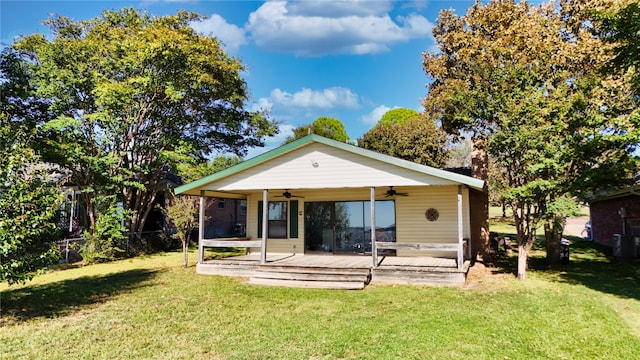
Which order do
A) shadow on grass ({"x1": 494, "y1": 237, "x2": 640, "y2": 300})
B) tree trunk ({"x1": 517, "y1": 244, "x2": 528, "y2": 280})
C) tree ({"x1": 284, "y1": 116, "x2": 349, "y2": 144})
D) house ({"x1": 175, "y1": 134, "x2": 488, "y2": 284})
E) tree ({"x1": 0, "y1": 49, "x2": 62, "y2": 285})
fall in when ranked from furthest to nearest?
tree ({"x1": 284, "y1": 116, "x2": 349, "y2": 144}) < house ({"x1": 175, "y1": 134, "x2": 488, "y2": 284}) < tree trunk ({"x1": 517, "y1": 244, "x2": 528, "y2": 280}) < shadow on grass ({"x1": 494, "y1": 237, "x2": 640, "y2": 300}) < tree ({"x1": 0, "y1": 49, "x2": 62, "y2": 285})

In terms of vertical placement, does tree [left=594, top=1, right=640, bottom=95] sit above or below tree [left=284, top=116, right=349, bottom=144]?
below

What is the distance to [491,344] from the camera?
5.28m

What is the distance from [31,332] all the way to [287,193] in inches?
320

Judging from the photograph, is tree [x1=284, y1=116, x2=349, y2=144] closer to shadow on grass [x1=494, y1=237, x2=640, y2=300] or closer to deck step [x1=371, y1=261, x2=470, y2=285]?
shadow on grass [x1=494, y1=237, x2=640, y2=300]

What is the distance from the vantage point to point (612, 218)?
16484 millimetres

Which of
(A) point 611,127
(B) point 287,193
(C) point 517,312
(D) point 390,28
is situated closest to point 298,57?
(D) point 390,28

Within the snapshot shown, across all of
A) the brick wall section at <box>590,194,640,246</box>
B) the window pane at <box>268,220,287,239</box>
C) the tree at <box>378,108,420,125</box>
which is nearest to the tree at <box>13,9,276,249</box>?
the window pane at <box>268,220,287,239</box>

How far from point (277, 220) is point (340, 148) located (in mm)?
4553

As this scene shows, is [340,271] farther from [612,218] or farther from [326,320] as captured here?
[612,218]

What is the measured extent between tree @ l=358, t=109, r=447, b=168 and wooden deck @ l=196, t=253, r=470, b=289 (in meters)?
16.0

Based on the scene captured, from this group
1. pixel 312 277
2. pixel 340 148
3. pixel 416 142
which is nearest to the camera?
pixel 312 277

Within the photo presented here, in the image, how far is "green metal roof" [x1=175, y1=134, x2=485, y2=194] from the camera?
949 centimetres

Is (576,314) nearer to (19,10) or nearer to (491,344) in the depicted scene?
(491,344)

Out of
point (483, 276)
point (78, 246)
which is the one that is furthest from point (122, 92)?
point (483, 276)
